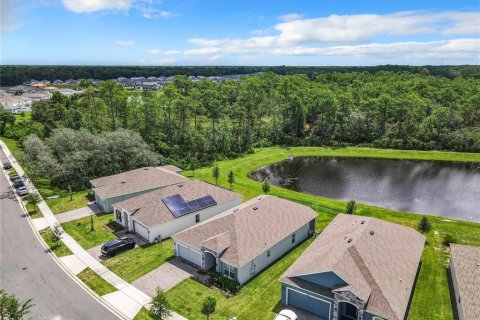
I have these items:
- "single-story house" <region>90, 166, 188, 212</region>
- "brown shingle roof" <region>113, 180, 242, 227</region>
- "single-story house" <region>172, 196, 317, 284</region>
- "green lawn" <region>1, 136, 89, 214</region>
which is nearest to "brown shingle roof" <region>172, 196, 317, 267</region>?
"single-story house" <region>172, 196, 317, 284</region>

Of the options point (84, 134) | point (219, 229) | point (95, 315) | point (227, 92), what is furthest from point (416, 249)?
point (227, 92)

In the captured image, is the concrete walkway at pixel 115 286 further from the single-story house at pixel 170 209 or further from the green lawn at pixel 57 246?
the single-story house at pixel 170 209

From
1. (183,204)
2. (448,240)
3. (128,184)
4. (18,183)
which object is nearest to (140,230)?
(183,204)

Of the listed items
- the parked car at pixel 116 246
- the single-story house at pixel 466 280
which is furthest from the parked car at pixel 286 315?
the parked car at pixel 116 246

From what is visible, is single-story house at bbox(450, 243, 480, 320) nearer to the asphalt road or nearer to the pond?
the pond

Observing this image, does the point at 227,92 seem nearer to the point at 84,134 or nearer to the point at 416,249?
the point at 84,134
